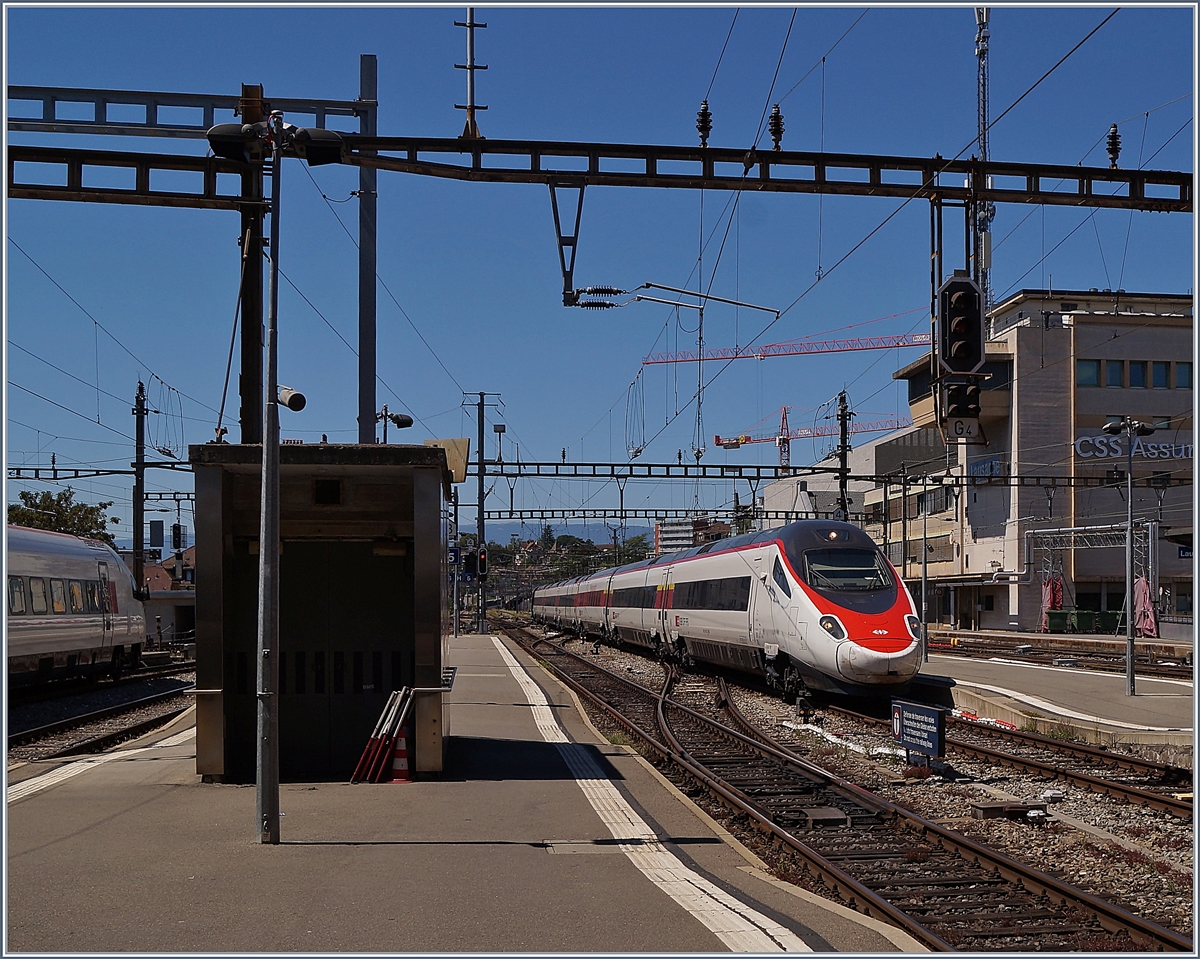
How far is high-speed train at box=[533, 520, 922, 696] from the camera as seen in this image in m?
18.3

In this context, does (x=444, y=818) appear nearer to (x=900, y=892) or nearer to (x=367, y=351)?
(x=900, y=892)

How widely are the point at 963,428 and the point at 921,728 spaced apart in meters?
3.77

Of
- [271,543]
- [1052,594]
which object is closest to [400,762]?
[271,543]

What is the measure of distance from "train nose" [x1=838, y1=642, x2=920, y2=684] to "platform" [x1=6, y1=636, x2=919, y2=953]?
5603 millimetres

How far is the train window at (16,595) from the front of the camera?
2054cm

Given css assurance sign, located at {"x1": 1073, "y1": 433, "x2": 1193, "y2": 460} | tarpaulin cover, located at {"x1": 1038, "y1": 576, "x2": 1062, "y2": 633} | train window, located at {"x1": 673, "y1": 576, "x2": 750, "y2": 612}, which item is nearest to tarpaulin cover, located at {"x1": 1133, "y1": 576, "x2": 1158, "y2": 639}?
tarpaulin cover, located at {"x1": 1038, "y1": 576, "x2": 1062, "y2": 633}

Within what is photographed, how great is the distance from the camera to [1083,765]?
14.5 meters

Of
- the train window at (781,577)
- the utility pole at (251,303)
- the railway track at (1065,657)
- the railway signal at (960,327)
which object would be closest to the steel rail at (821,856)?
the train window at (781,577)

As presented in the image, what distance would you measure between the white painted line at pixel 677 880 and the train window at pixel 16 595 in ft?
38.4

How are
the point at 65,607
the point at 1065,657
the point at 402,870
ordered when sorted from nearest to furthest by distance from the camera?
the point at 402,870 < the point at 65,607 < the point at 1065,657

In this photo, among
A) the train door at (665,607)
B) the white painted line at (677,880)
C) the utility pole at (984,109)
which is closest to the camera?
the white painted line at (677,880)

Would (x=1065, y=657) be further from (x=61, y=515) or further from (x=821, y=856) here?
(x=61, y=515)

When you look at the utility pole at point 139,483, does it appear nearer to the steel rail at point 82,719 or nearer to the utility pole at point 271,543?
the steel rail at point 82,719

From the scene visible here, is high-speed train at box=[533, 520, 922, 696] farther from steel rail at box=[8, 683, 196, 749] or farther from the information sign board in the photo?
steel rail at box=[8, 683, 196, 749]
